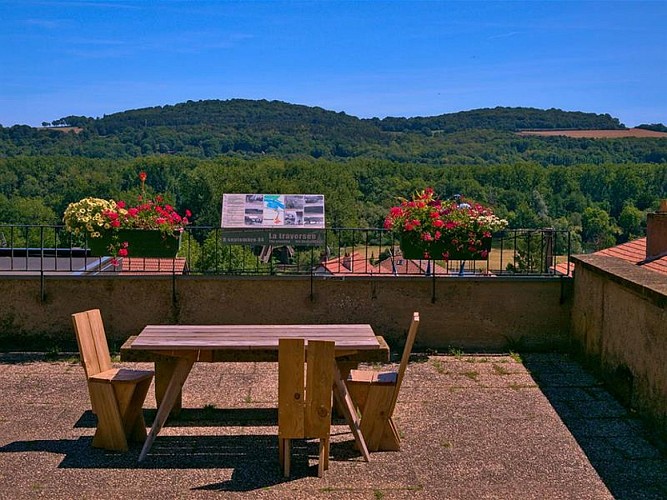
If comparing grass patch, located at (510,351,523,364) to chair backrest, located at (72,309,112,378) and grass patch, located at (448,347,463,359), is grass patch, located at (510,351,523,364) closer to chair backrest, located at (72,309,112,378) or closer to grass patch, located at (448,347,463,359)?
grass patch, located at (448,347,463,359)

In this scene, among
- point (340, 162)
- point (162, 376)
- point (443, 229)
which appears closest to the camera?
point (162, 376)

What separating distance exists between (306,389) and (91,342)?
152cm

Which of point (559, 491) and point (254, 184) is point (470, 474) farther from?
point (254, 184)

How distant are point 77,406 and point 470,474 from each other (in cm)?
293

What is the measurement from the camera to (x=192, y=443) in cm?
521

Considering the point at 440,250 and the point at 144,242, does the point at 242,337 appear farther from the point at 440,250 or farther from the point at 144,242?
the point at 440,250

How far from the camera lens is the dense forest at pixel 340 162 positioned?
214 ft

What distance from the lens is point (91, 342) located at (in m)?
5.20

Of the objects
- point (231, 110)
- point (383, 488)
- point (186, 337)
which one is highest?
point (231, 110)

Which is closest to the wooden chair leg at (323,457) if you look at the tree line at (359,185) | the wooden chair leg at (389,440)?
the wooden chair leg at (389,440)

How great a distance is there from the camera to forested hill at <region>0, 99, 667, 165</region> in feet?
310

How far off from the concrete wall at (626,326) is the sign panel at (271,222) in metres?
2.54

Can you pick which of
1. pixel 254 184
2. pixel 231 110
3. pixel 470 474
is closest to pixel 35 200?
pixel 254 184

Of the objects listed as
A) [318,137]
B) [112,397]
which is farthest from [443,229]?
[318,137]
